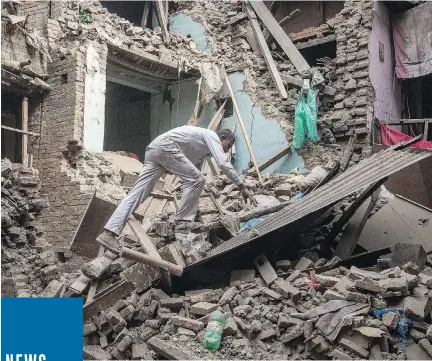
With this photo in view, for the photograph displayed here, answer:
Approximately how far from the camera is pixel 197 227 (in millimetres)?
4531

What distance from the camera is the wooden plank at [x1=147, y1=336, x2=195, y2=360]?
10.5ft

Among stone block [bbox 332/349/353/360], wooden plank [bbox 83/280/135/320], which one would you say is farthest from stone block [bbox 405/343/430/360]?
wooden plank [bbox 83/280/135/320]

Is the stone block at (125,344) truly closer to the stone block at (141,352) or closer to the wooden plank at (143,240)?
the stone block at (141,352)

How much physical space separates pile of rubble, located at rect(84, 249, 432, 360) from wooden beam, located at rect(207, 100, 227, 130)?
18.9ft

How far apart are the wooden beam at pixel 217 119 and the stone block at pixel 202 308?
6.17m

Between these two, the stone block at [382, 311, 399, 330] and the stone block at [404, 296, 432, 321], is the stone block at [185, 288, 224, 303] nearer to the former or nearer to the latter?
the stone block at [382, 311, 399, 330]

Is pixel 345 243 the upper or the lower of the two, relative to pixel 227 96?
lower

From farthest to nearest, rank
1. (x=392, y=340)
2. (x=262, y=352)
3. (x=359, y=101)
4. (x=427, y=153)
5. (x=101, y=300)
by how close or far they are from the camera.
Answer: (x=359, y=101) → (x=427, y=153) → (x=101, y=300) → (x=262, y=352) → (x=392, y=340)

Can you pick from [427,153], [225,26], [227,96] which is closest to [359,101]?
[227,96]

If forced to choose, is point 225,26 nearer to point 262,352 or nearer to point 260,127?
point 260,127

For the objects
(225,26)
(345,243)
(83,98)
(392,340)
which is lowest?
(392,340)

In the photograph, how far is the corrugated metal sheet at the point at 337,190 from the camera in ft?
13.1

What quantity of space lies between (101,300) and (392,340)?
2315 millimetres

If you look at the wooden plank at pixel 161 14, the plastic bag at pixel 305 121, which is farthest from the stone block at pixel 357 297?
the wooden plank at pixel 161 14
